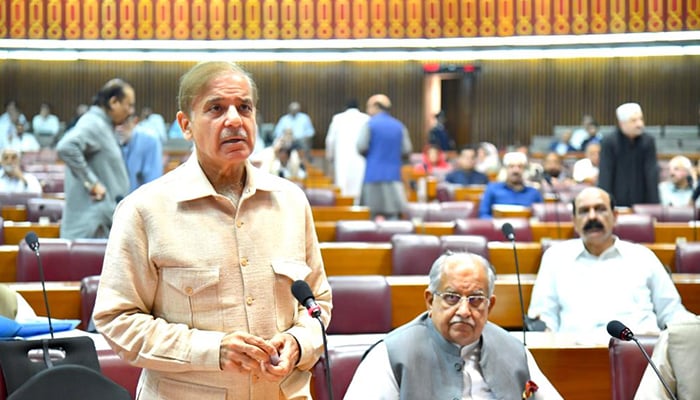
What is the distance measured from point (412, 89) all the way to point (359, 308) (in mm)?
16927

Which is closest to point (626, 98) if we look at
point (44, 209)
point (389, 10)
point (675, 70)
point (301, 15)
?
point (675, 70)

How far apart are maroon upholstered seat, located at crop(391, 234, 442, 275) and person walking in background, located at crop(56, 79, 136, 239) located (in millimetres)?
1709

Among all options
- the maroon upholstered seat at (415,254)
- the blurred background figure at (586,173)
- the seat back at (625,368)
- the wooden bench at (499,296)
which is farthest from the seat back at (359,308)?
the blurred background figure at (586,173)

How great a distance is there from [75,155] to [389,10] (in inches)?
525

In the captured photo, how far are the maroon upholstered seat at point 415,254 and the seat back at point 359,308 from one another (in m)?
1.43

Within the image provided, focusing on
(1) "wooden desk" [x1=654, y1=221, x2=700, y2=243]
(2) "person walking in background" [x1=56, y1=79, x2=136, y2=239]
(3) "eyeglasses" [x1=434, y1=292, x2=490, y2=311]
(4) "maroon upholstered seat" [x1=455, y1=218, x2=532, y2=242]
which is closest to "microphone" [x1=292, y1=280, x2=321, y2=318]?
(3) "eyeglasses" [x1=434, y1=292, x2=490, y2=311]

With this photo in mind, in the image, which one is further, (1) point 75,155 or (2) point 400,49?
(2) point 400,49

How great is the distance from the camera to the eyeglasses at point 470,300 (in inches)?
126

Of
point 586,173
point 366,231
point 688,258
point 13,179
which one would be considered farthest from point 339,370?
point 586,173

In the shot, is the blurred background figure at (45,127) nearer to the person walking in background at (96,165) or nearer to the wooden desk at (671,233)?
the person walking in background at (96,165)

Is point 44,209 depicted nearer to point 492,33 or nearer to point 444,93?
point 492,33

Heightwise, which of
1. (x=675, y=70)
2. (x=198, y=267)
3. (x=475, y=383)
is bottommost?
(x=475, y=383)

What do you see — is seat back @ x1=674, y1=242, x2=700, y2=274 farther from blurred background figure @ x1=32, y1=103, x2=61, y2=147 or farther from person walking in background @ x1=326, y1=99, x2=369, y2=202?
blurred background figure @ x1=32, y1=103, x2=61, y2=147

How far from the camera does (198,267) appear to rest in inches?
83.4
